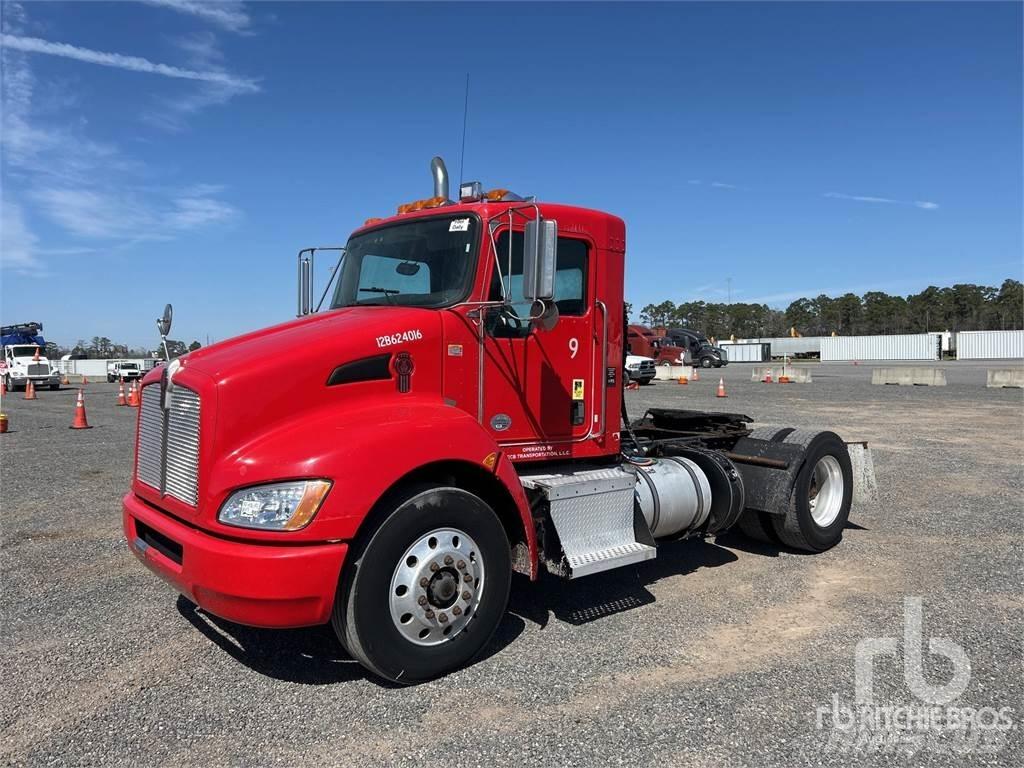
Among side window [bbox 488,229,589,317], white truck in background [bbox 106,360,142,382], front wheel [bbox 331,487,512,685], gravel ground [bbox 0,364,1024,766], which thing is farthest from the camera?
white truck in background [bbox 106,360,142,382]

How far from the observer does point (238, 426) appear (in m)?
3.56

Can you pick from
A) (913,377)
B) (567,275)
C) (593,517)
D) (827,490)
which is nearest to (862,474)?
(827,490)

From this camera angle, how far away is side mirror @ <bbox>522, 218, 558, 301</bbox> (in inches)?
154

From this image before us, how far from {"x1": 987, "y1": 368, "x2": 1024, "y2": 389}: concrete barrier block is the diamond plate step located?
978 inches

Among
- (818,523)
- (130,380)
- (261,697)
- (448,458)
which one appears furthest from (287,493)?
(130,380)

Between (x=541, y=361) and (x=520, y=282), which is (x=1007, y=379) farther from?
(x=520, y=282)

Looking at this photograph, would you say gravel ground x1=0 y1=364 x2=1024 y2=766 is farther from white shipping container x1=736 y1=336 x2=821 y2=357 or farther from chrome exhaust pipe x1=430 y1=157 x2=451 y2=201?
white shipping container x1=736 y1=336 x2=821 y2=357

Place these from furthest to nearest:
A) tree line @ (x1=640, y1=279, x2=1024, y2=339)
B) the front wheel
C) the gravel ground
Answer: tree line @ (x1=640, y1=279, x2=1024, y2=339)
the front wheel
the gravel ground

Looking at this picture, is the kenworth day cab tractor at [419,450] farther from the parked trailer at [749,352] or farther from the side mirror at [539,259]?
the parked trailer at [749,352]

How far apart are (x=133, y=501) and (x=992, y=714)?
4635 millimetres

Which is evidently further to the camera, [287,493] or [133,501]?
[133,501]

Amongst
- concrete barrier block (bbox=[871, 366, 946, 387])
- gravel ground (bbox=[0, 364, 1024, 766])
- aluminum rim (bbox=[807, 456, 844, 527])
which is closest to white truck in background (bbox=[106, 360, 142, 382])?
concrete barrier block (bbox=[871, 366, 946, 387])

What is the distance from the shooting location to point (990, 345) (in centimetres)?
5950

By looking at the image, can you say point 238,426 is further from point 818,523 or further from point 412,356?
point 818,523
